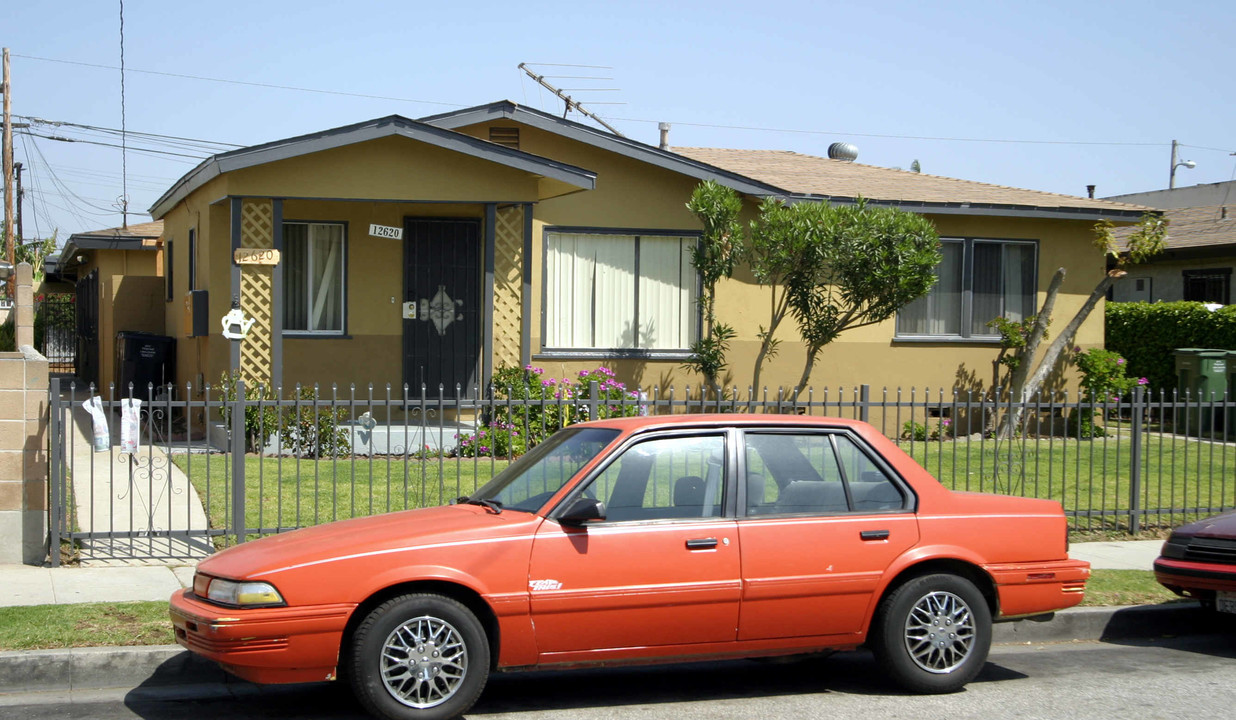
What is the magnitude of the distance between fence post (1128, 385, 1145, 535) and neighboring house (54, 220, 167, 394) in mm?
16005

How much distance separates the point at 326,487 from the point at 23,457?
3.58 meters

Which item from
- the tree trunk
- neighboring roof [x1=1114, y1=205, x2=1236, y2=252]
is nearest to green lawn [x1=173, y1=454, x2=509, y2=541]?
the tree trunk

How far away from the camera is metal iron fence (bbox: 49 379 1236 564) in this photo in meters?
9.26

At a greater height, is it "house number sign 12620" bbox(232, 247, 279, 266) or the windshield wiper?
"house number sign 12620" bbox(232, 247, 279, 266)

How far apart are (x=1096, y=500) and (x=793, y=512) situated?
7595 millimetres

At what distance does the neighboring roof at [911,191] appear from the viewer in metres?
17.9

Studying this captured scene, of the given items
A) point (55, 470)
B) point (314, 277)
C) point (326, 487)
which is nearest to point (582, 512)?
point (55, 470)

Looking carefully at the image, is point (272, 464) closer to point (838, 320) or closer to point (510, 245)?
point (510, 245)

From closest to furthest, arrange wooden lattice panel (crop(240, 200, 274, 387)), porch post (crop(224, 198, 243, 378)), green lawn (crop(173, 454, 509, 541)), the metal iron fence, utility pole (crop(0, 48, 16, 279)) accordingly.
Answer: the metal iron fence < green lawn (crop(173, 454, 509, 541)) < porch post (crop(224, 198, 243, 378)) < wooden lattice panel (crop(240, 200, 274, 387)) < utility pole (crop(0, 48, 16, 279))

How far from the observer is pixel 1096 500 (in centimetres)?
Result: 1287

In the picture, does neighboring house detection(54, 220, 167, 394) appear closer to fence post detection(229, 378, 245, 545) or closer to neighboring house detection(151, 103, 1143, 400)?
neighboring house detection(151, 103, 1143, 400)

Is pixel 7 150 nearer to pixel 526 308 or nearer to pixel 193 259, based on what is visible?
pixel 193 259

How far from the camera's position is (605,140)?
16.4 m

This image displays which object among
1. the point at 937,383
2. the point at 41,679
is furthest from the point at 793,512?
the point at 937,383
